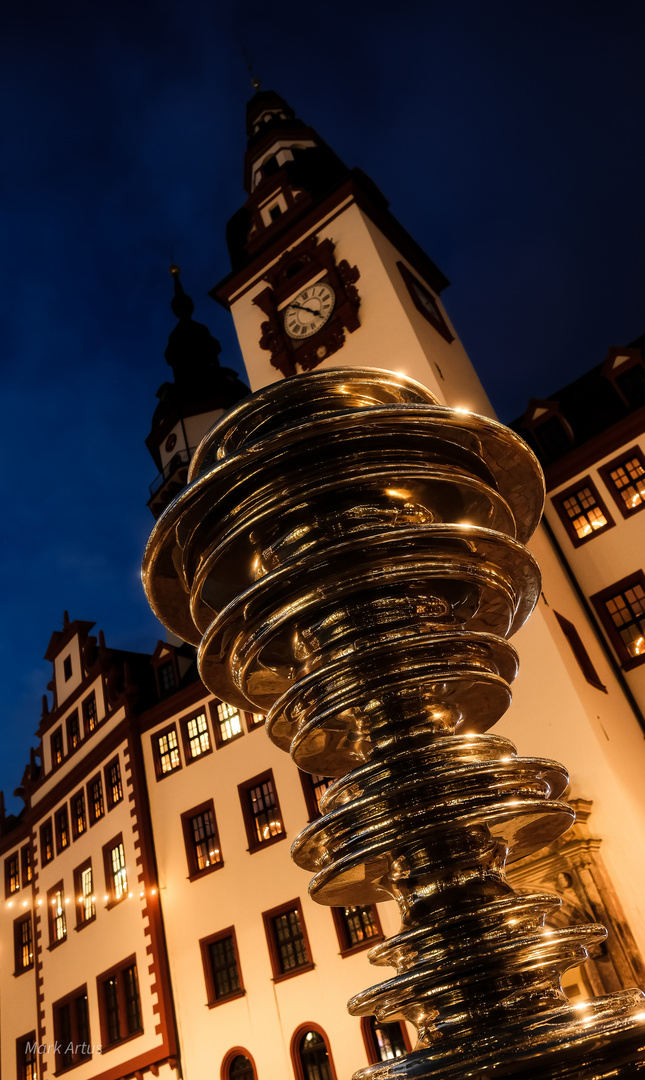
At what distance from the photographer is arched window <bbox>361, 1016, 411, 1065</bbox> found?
1455cm

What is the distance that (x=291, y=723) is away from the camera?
4.32ft

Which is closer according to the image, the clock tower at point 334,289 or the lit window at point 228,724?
the clock tower at point 334,289

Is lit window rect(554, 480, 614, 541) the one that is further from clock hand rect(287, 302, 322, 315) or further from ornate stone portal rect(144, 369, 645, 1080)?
ornate stone portal rect(144, 369, 645, 1080)

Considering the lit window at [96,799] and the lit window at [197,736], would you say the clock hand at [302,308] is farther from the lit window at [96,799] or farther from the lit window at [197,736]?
the lit window at [96,799]

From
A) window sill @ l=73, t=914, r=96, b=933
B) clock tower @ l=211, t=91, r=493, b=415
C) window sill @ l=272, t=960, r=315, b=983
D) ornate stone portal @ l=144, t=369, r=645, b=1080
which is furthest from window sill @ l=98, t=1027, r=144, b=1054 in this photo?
ornate stone portal @ l=144, t=369, r=645, b=1080

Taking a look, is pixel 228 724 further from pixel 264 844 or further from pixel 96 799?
pixel 96 799

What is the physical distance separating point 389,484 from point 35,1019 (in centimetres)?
2871

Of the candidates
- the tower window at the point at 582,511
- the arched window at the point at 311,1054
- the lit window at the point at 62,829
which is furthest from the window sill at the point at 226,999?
the tower window at the point at 582,511

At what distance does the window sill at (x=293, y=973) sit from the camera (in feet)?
52.7

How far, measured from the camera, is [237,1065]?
1670 cm

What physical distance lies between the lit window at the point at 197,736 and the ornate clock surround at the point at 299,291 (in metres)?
9.16

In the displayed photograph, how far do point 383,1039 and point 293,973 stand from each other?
7.45ft

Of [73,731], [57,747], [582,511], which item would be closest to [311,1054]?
[582,511]

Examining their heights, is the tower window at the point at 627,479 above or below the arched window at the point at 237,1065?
above
